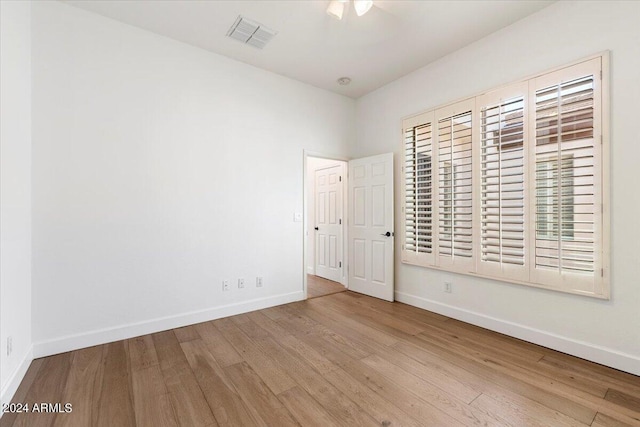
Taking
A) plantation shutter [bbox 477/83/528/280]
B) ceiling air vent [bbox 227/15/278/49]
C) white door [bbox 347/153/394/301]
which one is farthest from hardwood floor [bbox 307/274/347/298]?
ceiling air vent [bbox 227/15/278/49]

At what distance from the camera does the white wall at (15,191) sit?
1.85 m

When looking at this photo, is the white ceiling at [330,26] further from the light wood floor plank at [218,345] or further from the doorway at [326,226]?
the light wood floor plank at [218,345]

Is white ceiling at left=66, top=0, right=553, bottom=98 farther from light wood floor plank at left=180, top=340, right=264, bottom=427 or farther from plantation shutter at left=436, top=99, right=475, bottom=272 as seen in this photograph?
light wood floor plank at left=180, top=340, right=264, bottom=427

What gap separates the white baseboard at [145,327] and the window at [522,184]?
7.13 ft

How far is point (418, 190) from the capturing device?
3703 millimetres

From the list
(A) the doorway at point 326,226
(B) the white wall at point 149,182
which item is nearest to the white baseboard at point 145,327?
(B) the white wall at point 149,182

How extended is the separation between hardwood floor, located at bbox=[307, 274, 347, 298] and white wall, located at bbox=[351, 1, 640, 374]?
140 cm

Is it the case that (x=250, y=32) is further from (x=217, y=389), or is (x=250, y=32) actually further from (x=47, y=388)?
(x=47, y=388)

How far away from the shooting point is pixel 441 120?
343cm

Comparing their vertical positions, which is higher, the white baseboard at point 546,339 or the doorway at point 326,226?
the doorway at point 326,226

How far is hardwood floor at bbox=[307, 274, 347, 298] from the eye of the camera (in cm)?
438

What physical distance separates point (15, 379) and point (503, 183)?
4.41 m

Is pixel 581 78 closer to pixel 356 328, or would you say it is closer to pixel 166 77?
pixel 356 328

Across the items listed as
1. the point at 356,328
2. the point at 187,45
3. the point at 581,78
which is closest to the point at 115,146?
the point at 187,45
